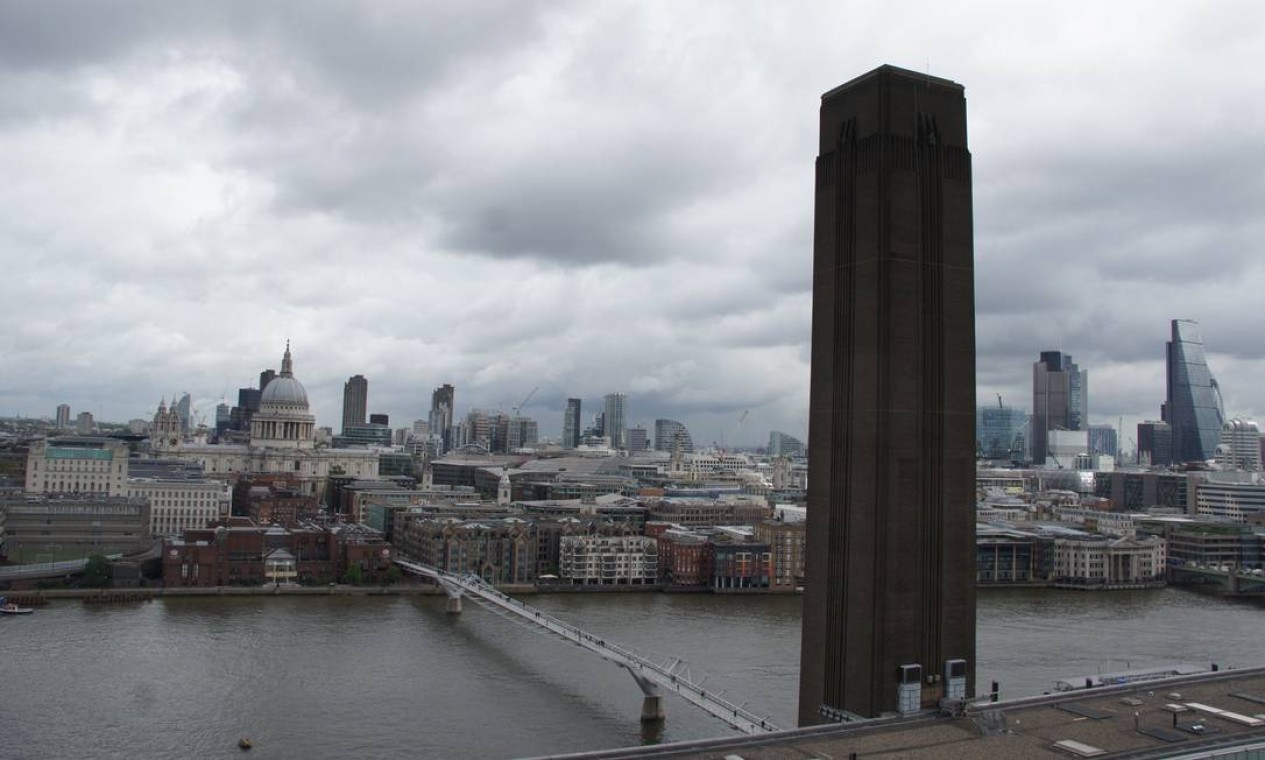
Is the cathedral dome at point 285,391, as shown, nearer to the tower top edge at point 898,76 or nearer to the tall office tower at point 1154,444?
the tower top edge at point 898,76

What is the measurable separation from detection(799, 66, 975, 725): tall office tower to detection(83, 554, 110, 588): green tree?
33.2 m

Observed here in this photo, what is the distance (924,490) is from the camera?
733 inches

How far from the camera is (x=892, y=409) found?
1833cm

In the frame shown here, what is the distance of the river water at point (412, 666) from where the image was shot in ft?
71.4

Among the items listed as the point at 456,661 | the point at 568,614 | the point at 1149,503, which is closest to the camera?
the point at 456,661

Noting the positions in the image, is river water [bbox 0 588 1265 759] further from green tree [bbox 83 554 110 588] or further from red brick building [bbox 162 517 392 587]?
green tree [bbox 83 554 110 588]

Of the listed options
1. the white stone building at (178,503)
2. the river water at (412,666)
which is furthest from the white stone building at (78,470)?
the river water at (412,666)

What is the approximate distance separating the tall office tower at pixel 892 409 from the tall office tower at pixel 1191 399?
141132mm

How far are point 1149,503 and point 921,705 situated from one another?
9325 centimetres

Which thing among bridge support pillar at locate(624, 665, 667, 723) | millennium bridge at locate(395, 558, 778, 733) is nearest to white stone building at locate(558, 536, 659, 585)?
millennium bridge at locate(395, 558, 778, 733)

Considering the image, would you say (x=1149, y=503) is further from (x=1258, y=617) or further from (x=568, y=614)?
(x=568, y=614)

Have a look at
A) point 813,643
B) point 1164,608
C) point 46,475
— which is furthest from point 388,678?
point 46,475

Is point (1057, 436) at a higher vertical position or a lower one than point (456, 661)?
higher

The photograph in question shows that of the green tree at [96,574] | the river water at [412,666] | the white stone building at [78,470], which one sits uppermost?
the white stone building at [78,470]
